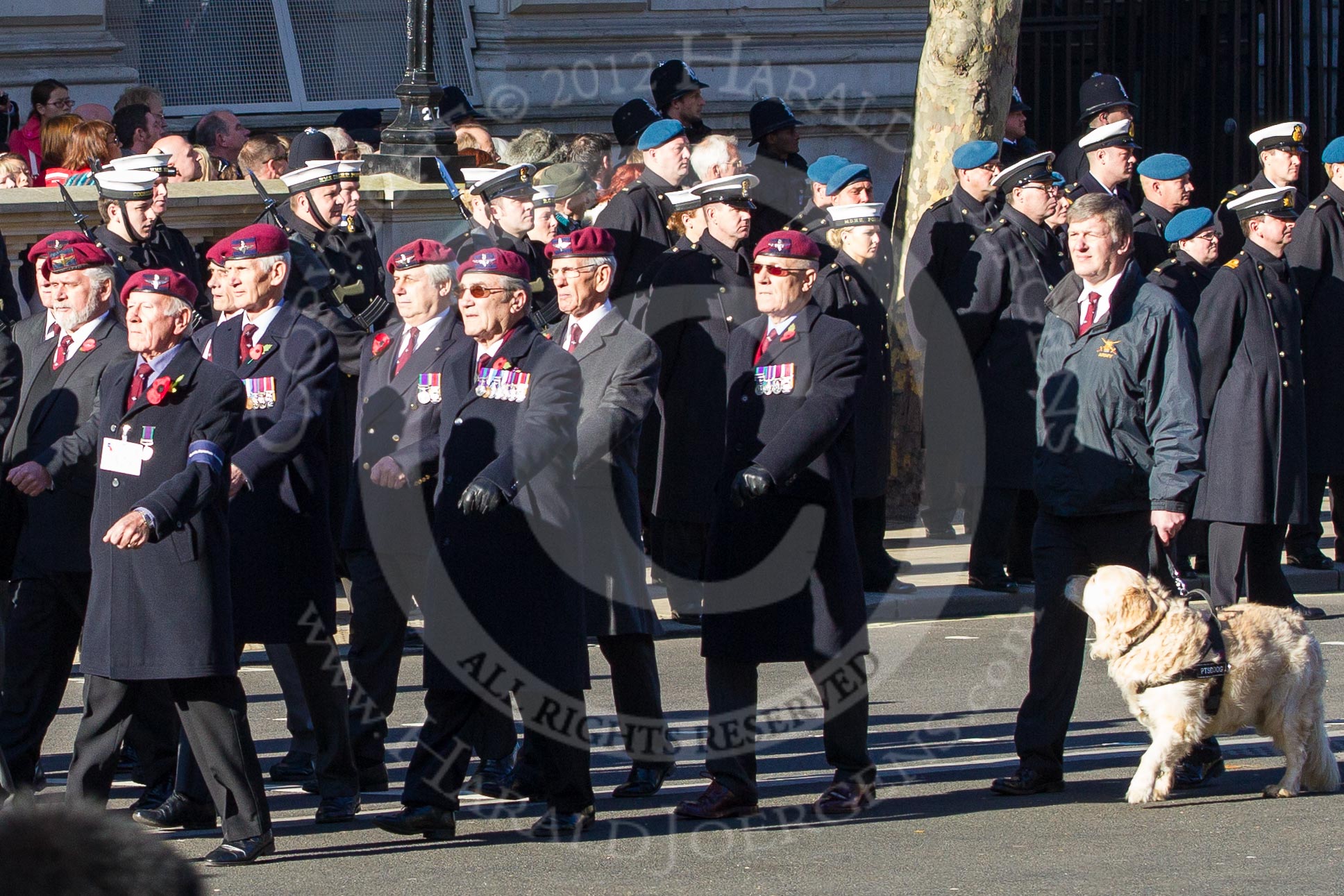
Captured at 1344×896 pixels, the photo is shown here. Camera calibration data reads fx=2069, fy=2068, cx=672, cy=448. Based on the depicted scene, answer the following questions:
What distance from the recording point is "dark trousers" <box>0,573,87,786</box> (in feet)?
21.8

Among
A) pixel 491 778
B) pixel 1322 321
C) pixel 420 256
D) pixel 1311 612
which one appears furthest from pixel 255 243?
pixel 1322 321

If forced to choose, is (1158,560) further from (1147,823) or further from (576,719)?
(576,719)

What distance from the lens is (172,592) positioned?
5.93 meters

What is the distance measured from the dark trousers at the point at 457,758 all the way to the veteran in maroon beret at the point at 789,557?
436 millimetres

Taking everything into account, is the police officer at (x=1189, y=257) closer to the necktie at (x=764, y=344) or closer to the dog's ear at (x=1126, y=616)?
the necktie at (x=764, y=344)

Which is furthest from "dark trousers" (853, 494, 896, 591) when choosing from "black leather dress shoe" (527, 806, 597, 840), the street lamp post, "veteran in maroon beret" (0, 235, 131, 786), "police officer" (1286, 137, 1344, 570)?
"veteran in maroon beret" (0, 235, 131, 786)

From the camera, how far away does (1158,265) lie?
11.0 m

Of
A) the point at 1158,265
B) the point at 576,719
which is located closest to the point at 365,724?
the point at 576,719

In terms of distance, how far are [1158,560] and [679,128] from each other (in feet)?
15.5

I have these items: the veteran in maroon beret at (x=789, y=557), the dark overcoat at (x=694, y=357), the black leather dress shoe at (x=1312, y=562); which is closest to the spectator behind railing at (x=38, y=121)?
the dark overcoat at (x=694, y=357)

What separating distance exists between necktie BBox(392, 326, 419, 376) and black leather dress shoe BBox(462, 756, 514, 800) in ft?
4.59

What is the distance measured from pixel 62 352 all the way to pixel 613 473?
1.97 meters

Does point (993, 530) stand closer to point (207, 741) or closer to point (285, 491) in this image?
point (285, 491)

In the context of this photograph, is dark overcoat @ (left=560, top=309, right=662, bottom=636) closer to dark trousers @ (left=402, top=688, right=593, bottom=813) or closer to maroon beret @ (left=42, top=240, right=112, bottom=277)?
dark trousers @ (left=402, top=688, right=593, bottom=813)
